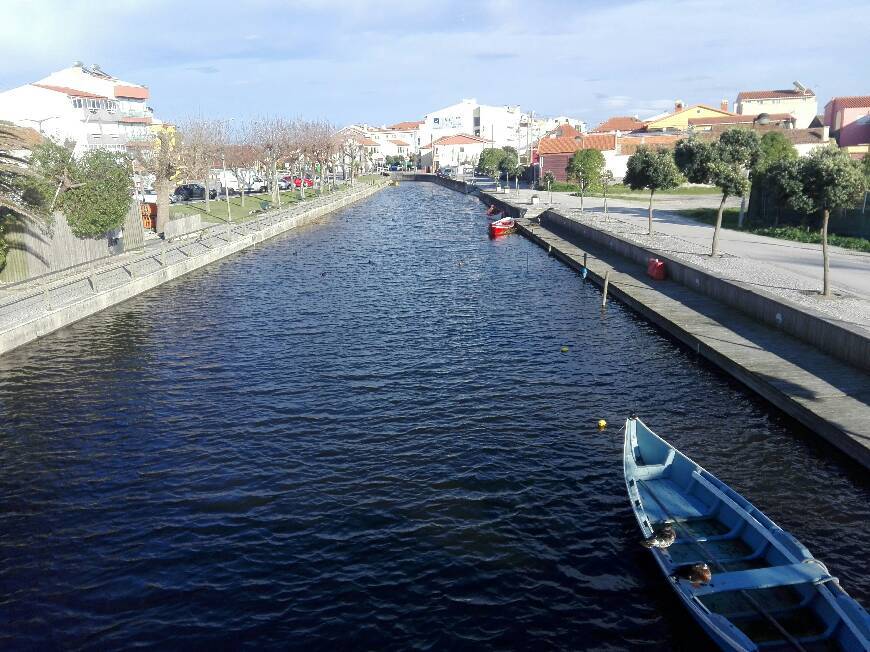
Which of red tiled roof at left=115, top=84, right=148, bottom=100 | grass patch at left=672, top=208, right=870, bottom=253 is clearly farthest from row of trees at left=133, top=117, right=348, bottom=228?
grass patch at left=672, top=208, right=870, bottom=253

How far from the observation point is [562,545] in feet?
46.8

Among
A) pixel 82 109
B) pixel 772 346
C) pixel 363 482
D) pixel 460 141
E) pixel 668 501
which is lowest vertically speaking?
pixel 363 482

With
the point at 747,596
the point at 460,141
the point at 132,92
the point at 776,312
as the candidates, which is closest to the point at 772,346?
the point at 776,312

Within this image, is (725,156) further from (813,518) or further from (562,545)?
(562,545)

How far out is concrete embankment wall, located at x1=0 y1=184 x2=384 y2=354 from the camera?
1079 inches

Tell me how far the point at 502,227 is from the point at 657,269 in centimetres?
2721

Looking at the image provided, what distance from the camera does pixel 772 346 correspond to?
76.7 feet

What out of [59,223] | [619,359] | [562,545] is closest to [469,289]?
[619,359]

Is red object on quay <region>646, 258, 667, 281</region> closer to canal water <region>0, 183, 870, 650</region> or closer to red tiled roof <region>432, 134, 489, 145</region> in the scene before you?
canal water <region>0, 183, 870, 650</region>

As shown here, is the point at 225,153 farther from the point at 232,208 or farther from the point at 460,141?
the point at 460,141

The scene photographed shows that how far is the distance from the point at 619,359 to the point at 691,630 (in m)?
14.4

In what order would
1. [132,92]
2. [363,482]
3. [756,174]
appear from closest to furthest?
[363,482] < [756,174] < [132,92]

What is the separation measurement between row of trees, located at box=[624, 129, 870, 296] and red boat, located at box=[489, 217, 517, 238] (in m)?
12.7

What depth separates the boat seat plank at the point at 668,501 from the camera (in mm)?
14188
